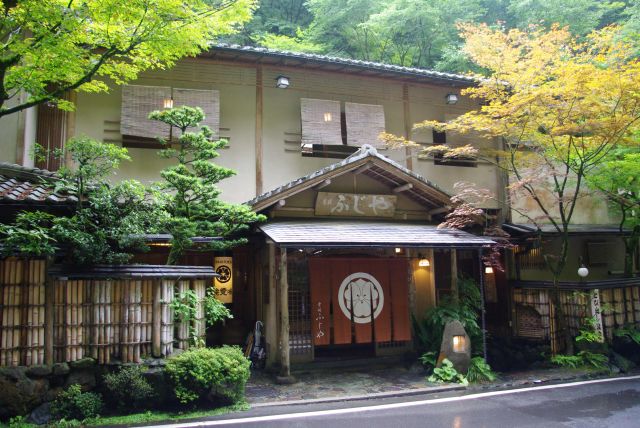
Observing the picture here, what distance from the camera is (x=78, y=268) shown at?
8.68 metres

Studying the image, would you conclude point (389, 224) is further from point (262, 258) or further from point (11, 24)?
point (11, 24)

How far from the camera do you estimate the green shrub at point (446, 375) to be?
36.7 ft

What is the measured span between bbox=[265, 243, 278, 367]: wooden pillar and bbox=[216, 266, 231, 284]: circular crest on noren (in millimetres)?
2304

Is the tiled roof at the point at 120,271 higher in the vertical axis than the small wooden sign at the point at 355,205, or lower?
lower

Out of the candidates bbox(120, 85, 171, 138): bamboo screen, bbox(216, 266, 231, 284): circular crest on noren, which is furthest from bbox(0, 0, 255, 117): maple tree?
bbox(216, 266, 231, 284): circular crest on noren

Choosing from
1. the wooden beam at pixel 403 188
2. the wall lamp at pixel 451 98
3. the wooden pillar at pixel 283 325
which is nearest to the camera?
the wooden pillar at pixel 283 325

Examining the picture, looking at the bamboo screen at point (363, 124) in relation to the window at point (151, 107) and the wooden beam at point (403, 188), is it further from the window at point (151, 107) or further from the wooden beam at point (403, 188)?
the window at point (151, 107)

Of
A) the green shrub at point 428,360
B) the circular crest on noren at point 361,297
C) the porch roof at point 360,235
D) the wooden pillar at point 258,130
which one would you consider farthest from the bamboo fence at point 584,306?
the wooden pillar at point 258,130

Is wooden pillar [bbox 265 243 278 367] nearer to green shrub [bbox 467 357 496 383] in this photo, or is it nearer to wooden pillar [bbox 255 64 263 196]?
wooden pillar [bbox 255 64 263 196]

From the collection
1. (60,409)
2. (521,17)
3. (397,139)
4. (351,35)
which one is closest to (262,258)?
(397,139)

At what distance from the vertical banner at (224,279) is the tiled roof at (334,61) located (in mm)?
6602

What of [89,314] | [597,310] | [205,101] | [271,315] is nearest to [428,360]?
[271,315]

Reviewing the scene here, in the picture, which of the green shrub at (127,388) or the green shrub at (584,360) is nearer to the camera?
the green shrub at (127,388)

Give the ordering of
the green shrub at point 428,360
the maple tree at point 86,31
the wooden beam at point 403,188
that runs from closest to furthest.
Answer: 1. the maple tree at point 86,31
2. the green shrub at point 428,360
3. the wooden beam at point 403,188
